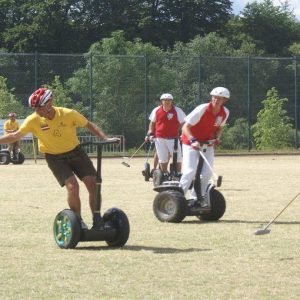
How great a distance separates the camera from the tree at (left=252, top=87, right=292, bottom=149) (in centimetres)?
4391

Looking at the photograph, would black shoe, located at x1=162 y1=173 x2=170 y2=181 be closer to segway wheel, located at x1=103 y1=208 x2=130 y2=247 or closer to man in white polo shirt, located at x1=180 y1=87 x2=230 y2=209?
man in white polo shirt, located at x1=180 y1=87 x2=230 y2=209

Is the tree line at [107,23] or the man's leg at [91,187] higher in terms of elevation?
the tree line at [107,23]

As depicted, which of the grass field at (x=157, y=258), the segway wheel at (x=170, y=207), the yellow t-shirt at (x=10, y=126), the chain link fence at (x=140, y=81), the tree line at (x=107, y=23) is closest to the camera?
the grass field at (x=157, y=258)

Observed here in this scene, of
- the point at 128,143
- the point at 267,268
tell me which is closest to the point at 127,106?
the point at 128,143

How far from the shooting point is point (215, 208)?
13.8 meters

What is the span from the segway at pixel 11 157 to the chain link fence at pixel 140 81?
7956 millimetres

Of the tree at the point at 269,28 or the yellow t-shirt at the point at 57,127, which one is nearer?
the yellow t-shirt at the point at 57,127

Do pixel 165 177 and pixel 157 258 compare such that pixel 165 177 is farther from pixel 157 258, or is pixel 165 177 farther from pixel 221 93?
pixel 157 258

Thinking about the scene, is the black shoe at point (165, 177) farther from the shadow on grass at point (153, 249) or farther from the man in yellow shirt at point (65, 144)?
the shadow on grass at point (153, 249)

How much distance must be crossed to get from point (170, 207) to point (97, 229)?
2.93 meters

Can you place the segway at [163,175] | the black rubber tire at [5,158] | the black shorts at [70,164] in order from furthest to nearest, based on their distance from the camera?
the black rubber tire at [5,158] → the segway at [163,175] → the black shorts at [70,164]

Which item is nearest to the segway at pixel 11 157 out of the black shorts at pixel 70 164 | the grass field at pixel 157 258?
the grass field at pixel 157 258

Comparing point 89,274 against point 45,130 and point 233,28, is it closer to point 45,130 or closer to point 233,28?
point 45,130

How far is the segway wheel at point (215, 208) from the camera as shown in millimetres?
13766
